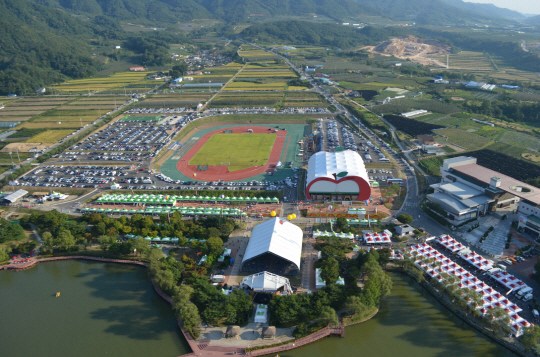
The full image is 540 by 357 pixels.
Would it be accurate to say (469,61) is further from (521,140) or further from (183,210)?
(183,210)

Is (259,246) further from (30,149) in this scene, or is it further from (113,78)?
(113,78)

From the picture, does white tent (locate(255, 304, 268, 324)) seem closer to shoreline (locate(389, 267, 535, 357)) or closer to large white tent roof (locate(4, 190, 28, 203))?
shoreline (locate(389, 267, 535, 357))

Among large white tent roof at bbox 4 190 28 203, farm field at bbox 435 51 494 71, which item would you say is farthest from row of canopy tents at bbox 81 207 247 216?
farm field at bbox 435 51 494 71

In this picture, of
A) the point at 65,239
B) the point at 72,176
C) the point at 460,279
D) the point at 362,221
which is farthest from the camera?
the point at 72,176

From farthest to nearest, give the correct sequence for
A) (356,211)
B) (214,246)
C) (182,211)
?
(182,211), (356,211), (214,246)

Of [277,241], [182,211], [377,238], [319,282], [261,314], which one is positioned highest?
[277,241]

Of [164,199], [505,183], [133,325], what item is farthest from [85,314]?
[505,183]
